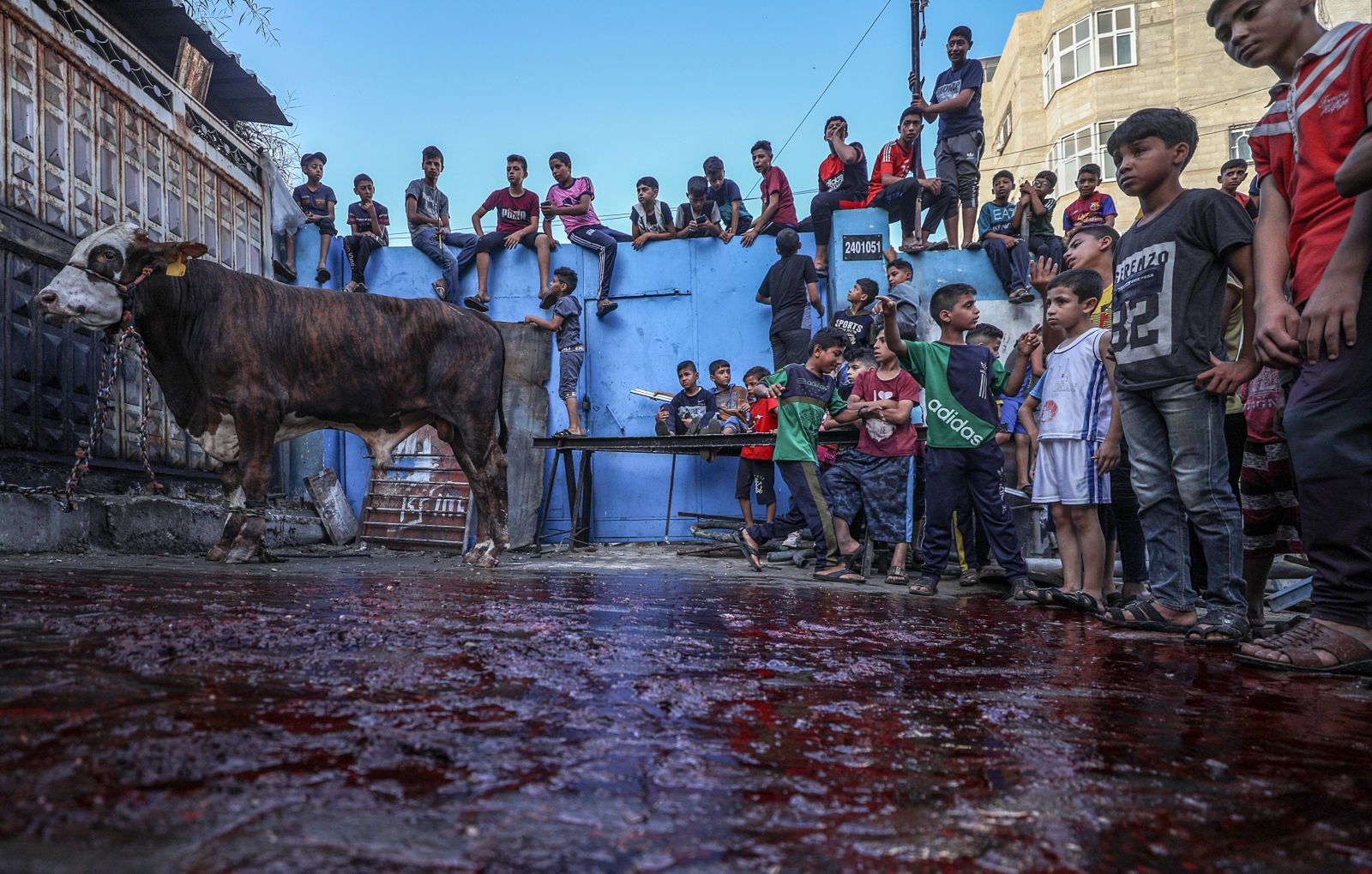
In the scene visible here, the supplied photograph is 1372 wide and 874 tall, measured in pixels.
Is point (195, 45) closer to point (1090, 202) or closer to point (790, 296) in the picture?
point (790, 296)

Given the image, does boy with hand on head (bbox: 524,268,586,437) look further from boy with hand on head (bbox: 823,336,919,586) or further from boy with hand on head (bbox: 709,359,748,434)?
boy with hand on head (bbox: 823,336,919,586)

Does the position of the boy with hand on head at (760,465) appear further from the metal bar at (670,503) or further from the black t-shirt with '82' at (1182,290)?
the black t-shirt with '82' at (1182,290)

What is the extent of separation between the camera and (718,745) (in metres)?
1.25

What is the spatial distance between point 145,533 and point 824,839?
6756mm

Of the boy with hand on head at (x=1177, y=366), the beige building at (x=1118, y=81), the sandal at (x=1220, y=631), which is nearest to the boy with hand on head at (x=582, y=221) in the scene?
the boy with hand on head at (x=1177, y=366)

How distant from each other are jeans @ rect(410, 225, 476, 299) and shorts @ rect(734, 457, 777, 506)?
15.1ft

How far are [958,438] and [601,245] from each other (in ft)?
21.7

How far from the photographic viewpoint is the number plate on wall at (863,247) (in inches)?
393

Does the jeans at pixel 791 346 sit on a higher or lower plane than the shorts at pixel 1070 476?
higher

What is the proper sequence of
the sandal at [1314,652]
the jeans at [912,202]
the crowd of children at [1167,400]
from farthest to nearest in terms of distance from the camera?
the jeans at [912,202]
the crowd of children at [1167,400]
the sandal at [1314,652]

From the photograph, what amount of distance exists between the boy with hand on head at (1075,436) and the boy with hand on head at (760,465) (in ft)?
13.2

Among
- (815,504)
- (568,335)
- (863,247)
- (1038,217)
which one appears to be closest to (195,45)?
(568,335)

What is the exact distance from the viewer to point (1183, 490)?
10.6 feet

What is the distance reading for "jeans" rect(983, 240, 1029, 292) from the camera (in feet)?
32.0
